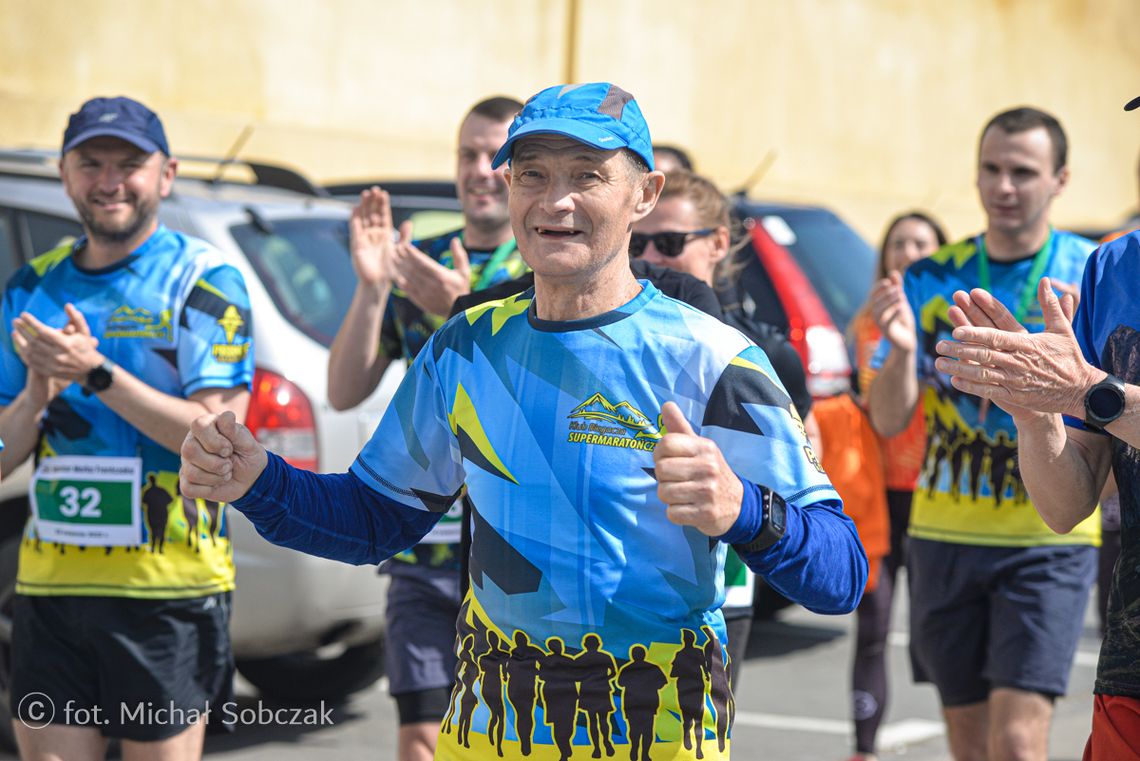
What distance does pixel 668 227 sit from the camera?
4.55 meters

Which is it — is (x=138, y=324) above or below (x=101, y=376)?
above

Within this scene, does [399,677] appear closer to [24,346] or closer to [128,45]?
[24,346]

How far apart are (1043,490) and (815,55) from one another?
717 inches

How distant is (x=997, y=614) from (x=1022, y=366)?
8.00 feet

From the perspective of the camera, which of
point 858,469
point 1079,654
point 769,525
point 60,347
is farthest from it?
point 1079,654

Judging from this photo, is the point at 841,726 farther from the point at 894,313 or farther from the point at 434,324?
the point at 434,324

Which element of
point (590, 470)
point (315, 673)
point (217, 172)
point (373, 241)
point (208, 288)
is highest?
point (217, 172)

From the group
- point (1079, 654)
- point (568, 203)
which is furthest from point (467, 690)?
point (1079, 654)

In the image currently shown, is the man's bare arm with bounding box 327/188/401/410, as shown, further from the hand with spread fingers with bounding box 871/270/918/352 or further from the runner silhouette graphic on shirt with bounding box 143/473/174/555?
the hand with spread fingers with bounding box 871/270/918/352

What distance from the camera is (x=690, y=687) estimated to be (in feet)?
9.54

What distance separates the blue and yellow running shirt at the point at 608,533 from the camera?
2.87 m

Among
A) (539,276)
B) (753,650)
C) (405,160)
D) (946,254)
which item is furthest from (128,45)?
(539,276)

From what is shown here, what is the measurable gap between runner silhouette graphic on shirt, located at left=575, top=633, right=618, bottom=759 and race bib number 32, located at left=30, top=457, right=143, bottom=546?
1.90 metres

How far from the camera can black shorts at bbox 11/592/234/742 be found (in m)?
4.27
